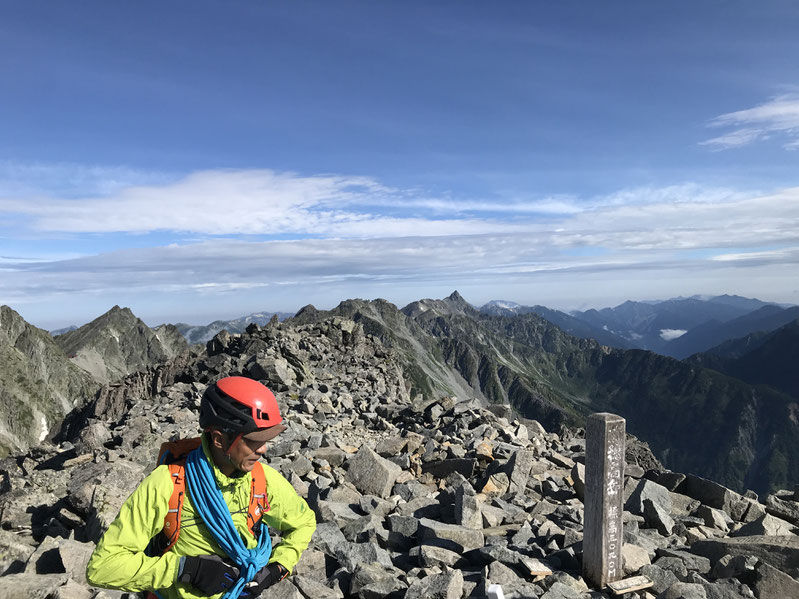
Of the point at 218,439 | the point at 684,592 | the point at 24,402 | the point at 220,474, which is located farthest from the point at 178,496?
the point at 24,402

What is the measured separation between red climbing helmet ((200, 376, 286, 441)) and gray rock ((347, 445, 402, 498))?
33.1ft

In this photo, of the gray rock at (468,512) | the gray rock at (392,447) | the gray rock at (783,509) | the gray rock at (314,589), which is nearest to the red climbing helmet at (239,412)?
the gray rock at (314,589)

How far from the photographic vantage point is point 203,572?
4.80m

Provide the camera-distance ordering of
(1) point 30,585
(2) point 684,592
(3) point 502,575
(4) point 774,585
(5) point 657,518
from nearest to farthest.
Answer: (1) point 30,585 → (2) point 684,592 → (4) point 774,585 → (3) point 502,575 → (5) point 657,518

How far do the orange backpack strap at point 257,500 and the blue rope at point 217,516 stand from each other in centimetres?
29

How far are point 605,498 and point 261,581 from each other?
6016 mm

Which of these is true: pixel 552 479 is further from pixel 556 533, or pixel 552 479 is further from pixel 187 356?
pixel 187 356

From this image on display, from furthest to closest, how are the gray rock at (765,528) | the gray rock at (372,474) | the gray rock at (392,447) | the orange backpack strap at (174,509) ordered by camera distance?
the gray rock at (392,447), the gray rock at (372,474), the gray rock at (765,528), the orange backpack strap at (174,509)

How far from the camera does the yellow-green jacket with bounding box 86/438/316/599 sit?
4516mm

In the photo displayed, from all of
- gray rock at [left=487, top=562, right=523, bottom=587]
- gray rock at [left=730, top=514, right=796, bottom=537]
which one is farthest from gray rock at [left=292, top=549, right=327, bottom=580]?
gray rock at [left=730, top=514, right=796, bottom=537]

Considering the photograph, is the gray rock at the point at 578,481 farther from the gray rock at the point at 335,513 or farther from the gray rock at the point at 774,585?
the gray rock at the point at 335,513

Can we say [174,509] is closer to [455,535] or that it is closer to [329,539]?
[329,539]

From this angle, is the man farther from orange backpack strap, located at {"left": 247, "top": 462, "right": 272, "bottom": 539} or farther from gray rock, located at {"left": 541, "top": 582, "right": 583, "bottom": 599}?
gray rock, located at {"left": 541, "top": 582, "right": 583, "bottom": 599}

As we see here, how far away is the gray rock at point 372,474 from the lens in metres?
14.4
